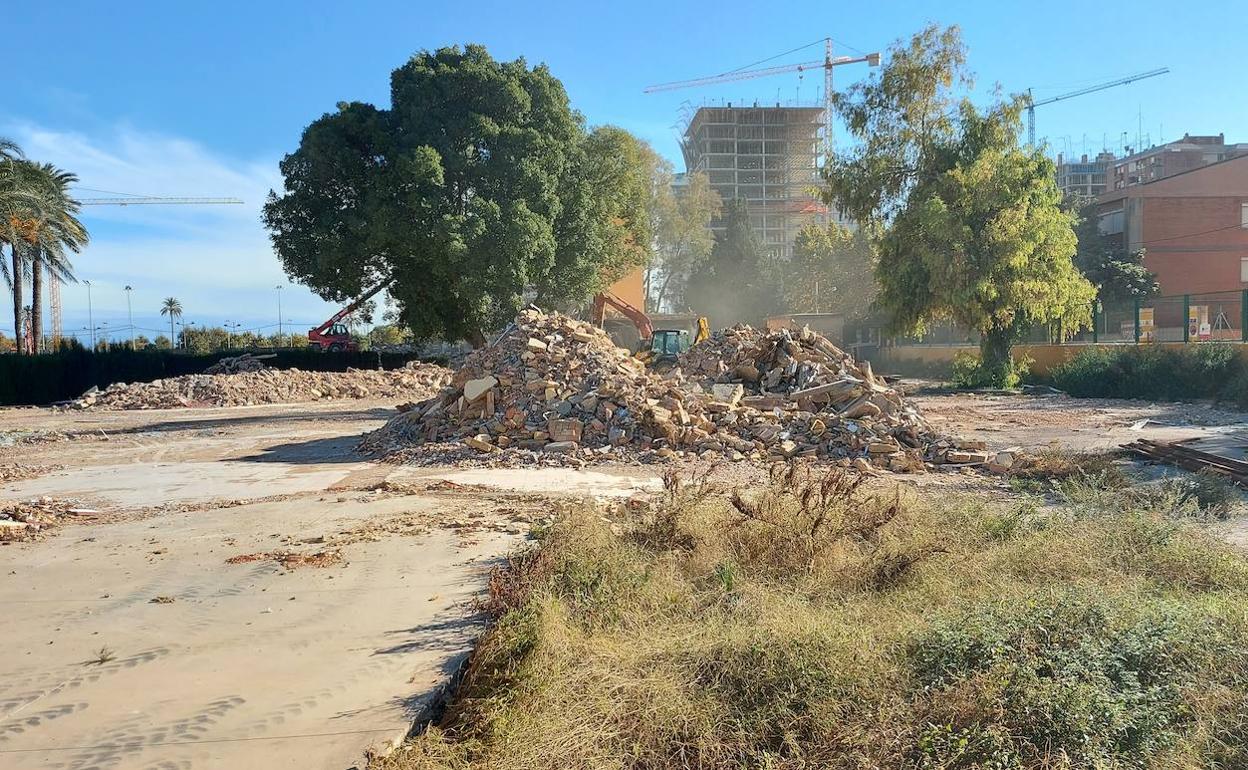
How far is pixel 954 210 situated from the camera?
27.1 meters

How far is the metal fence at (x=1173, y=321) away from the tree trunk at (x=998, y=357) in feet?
3.36

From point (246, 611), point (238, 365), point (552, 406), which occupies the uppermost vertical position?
point (238, 365)

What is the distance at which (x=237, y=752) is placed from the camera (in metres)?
3.70

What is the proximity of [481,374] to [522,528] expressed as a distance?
294 inches

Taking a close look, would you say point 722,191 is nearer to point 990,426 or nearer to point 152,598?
point 990,426

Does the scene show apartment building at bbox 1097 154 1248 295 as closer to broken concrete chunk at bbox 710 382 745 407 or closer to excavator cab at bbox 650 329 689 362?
excavator cab at bbox 650 329 689 362

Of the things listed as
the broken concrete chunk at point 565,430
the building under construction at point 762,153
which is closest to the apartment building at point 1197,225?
the broken concrete chunk at point 565,430

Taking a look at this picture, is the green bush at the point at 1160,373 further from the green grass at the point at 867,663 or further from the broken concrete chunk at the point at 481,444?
the green grass at the point at 867,663

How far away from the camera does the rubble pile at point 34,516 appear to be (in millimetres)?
8422

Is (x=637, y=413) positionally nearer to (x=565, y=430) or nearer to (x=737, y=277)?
(x=565, y=430)

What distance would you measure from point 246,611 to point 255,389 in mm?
26630

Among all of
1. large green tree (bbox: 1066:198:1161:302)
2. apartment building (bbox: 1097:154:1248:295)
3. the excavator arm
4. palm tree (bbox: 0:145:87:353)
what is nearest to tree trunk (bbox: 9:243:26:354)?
palm tree (bbox: 0:145:87:353)

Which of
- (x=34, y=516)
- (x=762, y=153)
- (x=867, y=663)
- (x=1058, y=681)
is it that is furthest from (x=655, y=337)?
(x=762, y=153)

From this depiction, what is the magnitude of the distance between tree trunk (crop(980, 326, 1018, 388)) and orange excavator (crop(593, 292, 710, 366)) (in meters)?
9.91
